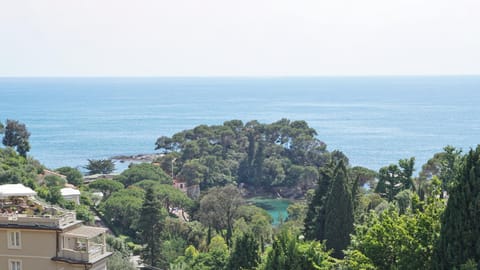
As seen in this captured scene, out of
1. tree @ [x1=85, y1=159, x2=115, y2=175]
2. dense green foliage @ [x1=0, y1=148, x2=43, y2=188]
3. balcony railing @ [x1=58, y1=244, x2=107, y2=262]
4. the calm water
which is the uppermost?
balcony railing @ [x1=58, y1=244, x2=107, y2=262]

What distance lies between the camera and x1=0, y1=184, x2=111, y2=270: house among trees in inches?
709

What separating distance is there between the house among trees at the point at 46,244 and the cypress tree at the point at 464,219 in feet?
33.9

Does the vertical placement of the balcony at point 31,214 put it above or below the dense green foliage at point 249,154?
above

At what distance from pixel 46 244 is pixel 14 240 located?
3.24ft

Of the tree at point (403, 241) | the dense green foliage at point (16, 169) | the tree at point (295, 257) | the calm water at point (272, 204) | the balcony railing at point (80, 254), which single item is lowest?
the calm water at point (272, 204)

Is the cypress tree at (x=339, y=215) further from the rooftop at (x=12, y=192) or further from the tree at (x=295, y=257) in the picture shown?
the rooftop at (x=12, y=192)

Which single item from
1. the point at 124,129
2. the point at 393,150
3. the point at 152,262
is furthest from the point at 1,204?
the point at 124,129

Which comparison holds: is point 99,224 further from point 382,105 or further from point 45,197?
point 382,105

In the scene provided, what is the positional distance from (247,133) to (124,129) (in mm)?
57044

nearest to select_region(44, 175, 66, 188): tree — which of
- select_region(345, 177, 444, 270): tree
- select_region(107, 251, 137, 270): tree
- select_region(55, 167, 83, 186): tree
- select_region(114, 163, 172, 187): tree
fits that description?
select_region(55, 167, 83, 186): tree

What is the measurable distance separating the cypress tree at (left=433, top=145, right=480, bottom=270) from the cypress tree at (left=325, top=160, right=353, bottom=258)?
1283 centimetres

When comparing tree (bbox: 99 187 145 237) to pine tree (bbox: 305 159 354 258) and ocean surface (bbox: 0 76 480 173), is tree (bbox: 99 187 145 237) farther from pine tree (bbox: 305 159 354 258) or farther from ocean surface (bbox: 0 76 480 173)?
ocean surface (bbox: 0 76 480 173)

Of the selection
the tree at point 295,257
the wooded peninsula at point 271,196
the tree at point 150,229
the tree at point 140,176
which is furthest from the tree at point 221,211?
the tree at point 295,257

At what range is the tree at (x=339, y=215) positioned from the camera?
24266 mm
